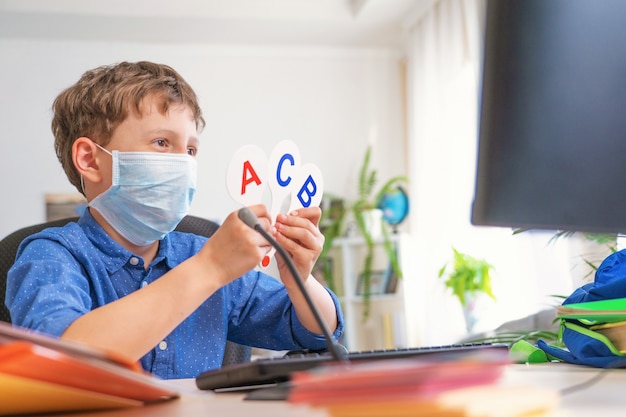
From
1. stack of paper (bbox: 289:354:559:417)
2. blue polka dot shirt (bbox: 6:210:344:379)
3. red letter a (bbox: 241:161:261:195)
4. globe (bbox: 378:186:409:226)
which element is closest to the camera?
stack of paper (bbox: 289:354:559:417)

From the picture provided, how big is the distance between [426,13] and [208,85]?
5.56 feet

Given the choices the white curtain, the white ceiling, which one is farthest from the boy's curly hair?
the white ceiling

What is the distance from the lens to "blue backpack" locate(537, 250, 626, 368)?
919mm

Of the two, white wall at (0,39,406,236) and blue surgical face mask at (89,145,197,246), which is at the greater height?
white wall at (0,39,406,236)

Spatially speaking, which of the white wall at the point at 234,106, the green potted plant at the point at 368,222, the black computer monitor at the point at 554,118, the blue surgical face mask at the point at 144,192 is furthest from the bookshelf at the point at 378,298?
the black computer monitor at the point at 554,118

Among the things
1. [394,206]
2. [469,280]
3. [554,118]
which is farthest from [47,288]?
[394,206]

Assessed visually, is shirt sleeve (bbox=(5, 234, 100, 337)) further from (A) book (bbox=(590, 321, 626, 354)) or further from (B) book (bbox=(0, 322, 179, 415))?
(A) book (bbox=(590, 321, 626, 354))

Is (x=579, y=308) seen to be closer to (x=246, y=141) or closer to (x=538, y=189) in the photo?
(x=538, y=189)

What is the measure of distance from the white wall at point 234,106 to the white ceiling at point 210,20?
0.13 meters

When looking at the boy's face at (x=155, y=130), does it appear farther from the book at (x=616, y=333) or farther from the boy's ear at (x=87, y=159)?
the book at (x=616, y=333)

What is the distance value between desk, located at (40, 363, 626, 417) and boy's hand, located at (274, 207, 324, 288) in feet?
1.26

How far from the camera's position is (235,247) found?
997mm

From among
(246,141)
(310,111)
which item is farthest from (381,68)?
(246,141)

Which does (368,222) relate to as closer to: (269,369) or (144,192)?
(144,192)
